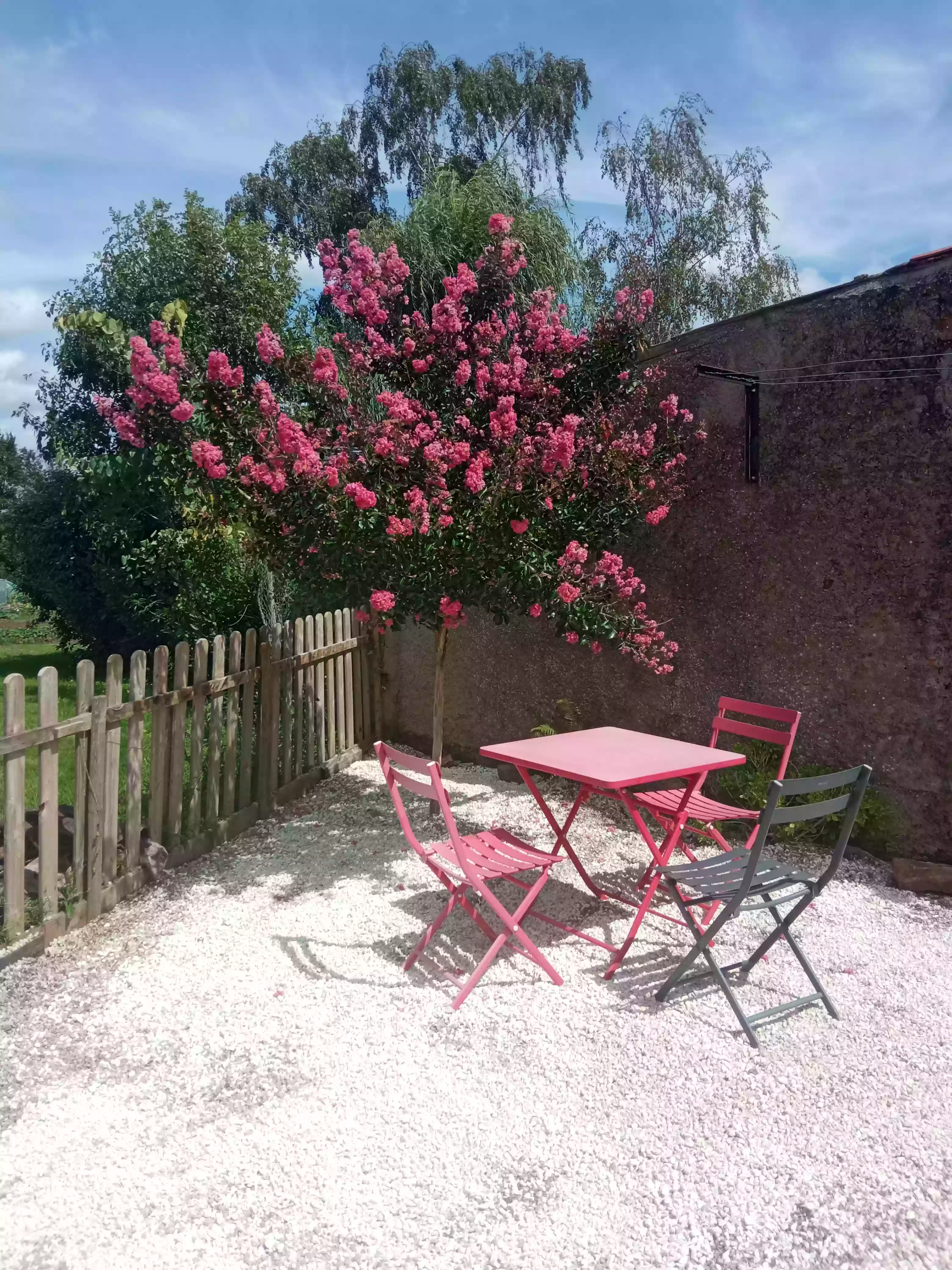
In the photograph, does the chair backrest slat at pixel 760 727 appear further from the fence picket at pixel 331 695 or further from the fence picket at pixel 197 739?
the fence picket at pixel 331 695

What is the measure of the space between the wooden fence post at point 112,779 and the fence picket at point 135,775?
128mm

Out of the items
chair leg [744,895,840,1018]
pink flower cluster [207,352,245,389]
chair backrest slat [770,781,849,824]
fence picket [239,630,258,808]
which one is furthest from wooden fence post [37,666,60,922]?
chair leg [744,895,840,1018]

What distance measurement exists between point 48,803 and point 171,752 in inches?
43.5

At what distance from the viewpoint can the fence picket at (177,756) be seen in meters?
5.13

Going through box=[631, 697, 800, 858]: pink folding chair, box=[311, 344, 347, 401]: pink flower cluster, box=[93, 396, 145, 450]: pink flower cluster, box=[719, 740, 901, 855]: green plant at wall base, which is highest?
box=[311, 344, 347, 401]: pink flower cluster

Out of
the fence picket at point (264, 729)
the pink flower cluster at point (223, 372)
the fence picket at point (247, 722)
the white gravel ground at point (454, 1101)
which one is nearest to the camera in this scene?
the white gravel ground at point (454, 1101)

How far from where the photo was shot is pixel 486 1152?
273 centimetres

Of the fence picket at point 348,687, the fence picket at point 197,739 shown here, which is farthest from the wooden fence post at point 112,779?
the fence picket at point 348,687

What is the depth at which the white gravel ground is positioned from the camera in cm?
239

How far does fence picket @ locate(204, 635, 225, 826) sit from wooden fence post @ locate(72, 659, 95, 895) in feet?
3.61

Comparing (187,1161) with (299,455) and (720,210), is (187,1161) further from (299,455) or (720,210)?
(720,210)

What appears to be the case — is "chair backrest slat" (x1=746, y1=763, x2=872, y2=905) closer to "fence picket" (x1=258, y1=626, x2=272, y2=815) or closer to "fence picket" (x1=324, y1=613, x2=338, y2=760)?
"fence picket" (x1=258, y1=626, x2=272, y2=815)

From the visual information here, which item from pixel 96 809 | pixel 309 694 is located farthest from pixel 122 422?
pixel 309 694

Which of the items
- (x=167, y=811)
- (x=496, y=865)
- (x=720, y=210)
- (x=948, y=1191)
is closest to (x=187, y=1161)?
(x=496, y=865)
